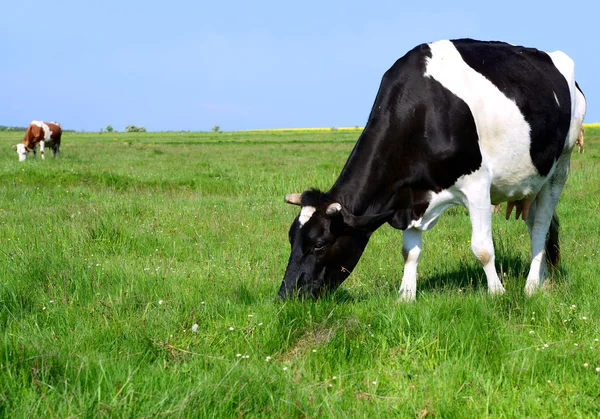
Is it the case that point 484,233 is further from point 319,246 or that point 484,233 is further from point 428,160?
point 319,246

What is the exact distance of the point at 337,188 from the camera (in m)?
5.70

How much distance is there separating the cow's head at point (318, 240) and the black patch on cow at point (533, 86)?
1830mm

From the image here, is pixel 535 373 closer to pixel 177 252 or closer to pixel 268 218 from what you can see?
pixel 177 252

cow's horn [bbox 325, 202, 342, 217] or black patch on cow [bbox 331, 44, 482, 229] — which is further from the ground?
black patch on cow [bbox 331, 44, 482, 229]

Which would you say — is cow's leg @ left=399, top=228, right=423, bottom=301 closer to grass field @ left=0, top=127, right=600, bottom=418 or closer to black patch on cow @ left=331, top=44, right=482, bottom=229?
grass field @ left=0, top=127, right=600, bottom=418

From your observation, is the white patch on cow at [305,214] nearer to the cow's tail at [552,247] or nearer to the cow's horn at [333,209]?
the cow's horn at [333,209]

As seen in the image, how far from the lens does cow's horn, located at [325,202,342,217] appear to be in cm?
532

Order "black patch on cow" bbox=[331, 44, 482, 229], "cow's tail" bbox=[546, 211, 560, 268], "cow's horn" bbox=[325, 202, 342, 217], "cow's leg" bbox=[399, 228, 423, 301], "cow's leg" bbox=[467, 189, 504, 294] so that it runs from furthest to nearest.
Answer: "cow's tail" bbox=[546, 211, 560, 268] < "cow's leg" bbox=[399, 228, 423, 301] < "cow's leg" bbox=[467, 189, 504, 294] < "black patch on cow" bbox=[331, 44, 482, 229] < "cow's horn" bbox=[325, 202, 342, 217]

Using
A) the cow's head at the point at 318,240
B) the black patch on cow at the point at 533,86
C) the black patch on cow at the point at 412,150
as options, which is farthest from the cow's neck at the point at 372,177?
the black patch on cow at the point at 533,86

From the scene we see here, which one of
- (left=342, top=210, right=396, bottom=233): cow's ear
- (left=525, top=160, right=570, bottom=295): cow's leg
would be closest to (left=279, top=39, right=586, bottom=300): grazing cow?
(left=342, top=210, right=396, bottom=233): cow's ear

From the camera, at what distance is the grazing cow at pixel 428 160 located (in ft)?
17.9

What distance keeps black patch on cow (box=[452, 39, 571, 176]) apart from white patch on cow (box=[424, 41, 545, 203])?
3.9 inches

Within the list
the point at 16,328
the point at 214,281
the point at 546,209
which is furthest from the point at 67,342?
the point at 546,209

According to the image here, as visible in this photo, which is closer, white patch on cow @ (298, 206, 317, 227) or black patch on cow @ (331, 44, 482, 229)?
white patch on cow @ (298, 206, 317, 227)
